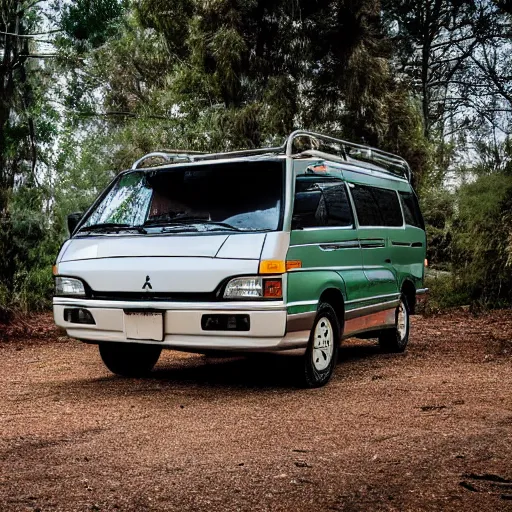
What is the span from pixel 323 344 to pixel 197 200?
1692mm

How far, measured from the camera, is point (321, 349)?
731 centimetres

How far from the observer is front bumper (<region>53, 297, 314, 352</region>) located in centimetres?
656

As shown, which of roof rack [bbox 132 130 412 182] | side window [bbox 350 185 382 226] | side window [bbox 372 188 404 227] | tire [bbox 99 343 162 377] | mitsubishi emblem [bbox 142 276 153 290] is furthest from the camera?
side window [bbox 372 188 404 227]

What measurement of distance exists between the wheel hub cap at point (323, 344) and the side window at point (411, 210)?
309 cm

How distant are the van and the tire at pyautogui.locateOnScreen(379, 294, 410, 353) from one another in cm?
106

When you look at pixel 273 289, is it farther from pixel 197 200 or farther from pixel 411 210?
pixel 411 210

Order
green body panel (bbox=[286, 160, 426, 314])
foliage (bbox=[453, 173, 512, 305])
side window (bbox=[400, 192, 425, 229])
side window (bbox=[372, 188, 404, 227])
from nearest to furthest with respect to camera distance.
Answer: green body panel (bbox=[286, 160, 426, 314]), side window (bbox=[372, 188, 404, 227]), side window (bbox=[400, 192, 425, 229]), foliage (bbox=[453, 173, 512, 305])

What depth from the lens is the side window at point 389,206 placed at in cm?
918

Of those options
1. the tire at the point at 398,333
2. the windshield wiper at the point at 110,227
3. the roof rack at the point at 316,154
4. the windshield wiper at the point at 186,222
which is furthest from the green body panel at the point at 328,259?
the tire at the point at 398,333

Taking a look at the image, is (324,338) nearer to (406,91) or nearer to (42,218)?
(42,218)

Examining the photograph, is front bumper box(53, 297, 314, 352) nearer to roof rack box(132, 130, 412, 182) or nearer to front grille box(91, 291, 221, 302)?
front grille box(91, 291, 221, 302)

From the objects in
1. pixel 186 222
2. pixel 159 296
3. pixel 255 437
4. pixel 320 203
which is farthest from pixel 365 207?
pixel 255 437

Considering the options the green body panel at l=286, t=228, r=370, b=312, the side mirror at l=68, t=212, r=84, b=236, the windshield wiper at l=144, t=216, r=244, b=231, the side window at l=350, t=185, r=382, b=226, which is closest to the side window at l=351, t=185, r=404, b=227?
the side window at l=350, t=185, r=382, b=226

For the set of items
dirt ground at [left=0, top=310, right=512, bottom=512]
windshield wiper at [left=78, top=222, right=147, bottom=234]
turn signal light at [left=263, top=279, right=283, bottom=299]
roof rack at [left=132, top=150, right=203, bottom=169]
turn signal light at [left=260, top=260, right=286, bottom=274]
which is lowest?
dirt ground at [left=0, top=310, right=512, bottom=512]
